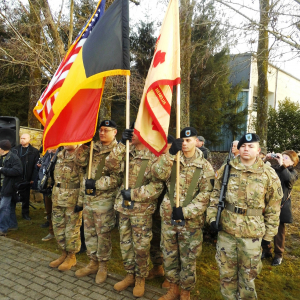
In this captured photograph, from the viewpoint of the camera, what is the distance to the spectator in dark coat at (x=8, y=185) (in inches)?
231

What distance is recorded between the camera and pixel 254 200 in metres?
2.96

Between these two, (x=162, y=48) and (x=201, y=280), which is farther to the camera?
(x=201, y=280)

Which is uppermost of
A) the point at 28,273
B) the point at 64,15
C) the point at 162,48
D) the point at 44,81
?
the point at 64,15

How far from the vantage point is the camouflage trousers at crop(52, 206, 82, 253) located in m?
4.32

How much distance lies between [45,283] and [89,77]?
9.75 feet

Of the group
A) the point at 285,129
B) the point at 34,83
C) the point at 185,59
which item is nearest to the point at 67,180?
the point at 185,59

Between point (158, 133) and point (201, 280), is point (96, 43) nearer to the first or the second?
point (158, 133)

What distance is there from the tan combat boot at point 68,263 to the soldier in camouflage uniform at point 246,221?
2.46 metres

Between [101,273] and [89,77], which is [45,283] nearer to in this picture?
[101,273]

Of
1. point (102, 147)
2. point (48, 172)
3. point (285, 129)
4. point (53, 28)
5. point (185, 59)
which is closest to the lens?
point (102, 147)

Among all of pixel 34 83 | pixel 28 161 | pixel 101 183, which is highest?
pixel 34 83

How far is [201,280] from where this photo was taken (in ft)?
13.1

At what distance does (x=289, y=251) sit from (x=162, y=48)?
4.26m

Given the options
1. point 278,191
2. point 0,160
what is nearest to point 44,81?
point 0,160
